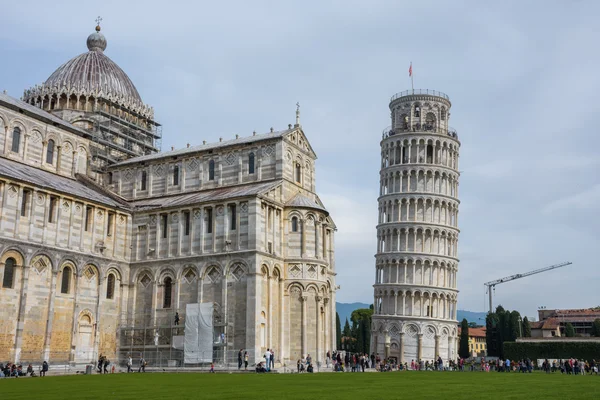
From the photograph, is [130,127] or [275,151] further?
[130,127]

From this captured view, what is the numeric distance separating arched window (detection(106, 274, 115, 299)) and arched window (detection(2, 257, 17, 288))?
763cm

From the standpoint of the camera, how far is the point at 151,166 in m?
54.4

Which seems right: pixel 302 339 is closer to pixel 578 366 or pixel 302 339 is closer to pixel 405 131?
pixel 578 366

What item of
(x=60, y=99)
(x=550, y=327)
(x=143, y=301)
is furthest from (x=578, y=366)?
(x=550, y=327)

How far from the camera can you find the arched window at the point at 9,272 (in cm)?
4006

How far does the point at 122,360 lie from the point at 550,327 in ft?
281

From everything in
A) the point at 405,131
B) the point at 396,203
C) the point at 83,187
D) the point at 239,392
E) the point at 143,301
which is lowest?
Answer: the point at 239,392

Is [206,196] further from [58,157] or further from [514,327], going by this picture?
[514,327]

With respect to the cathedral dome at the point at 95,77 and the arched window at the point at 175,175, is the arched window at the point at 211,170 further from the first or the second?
the cathedral dome at the point at 95,77

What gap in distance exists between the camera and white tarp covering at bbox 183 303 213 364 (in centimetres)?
4375

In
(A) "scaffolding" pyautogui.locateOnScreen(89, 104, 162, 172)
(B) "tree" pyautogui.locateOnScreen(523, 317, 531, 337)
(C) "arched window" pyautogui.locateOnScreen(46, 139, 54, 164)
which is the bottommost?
(B) "tree" pyautogui.locateOnScreen(523, 317, 531, 337)

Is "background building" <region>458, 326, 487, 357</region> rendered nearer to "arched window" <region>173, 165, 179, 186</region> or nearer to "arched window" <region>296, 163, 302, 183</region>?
"arched window" <region>296, 163, 302, 183</region>

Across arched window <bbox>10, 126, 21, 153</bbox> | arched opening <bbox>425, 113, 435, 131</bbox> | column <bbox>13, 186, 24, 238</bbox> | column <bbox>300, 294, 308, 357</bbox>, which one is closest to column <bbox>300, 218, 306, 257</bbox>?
column <bbox>300, 294, 308, 357</bbox>

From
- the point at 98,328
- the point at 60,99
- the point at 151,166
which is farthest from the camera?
the point at 60,99
